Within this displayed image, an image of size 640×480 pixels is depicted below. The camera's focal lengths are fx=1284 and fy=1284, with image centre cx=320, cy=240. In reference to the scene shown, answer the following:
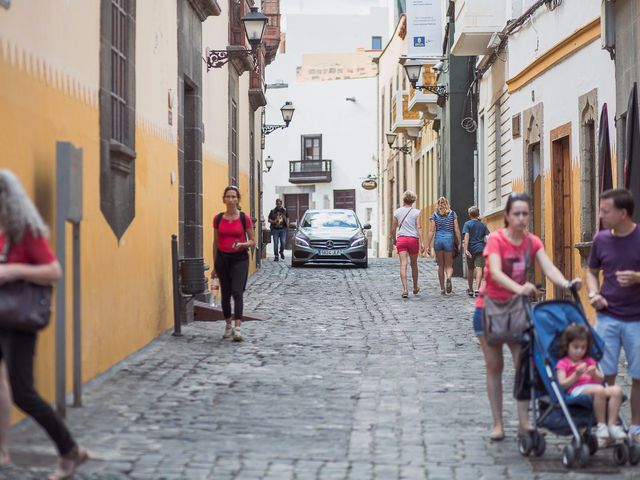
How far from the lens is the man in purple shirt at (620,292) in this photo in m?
8.00

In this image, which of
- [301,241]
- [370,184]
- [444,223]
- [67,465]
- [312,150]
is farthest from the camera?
[312,150]

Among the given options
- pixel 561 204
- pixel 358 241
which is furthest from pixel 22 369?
pixel 358 241

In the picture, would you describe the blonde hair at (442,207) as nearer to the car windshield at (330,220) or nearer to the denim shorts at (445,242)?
the denim shorts at (445,242)

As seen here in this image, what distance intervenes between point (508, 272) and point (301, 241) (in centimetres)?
2267

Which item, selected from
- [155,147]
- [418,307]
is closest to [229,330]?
[155,147]

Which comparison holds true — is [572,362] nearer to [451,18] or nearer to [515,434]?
[515,434]

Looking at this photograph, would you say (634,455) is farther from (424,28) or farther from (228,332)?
(424,28)

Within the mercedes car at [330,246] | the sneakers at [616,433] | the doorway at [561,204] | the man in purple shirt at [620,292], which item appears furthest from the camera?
the mercedes car at [330,246]

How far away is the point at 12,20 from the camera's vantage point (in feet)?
26.6

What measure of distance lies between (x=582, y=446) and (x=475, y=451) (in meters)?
0.76

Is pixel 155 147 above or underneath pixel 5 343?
above

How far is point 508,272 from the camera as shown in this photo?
7.96 metres

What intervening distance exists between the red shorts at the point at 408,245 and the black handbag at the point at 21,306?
1503 centimetres

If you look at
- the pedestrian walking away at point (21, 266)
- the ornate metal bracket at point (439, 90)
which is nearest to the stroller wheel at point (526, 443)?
the pedestrian walking away at point (21, 266)
